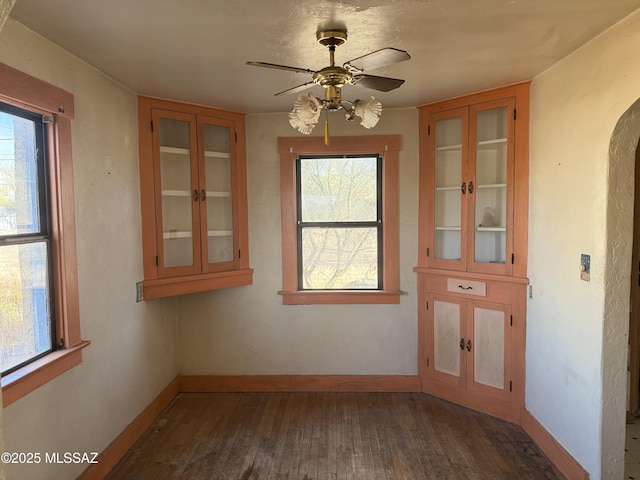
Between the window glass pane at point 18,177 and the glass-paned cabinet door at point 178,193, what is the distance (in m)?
1.12

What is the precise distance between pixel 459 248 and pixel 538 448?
4.93ft

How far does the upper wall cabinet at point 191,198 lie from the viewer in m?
3.10

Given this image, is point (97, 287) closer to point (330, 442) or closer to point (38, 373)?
point (38, 373)

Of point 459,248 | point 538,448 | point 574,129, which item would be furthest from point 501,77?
point 538,448

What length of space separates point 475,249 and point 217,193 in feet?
7.13

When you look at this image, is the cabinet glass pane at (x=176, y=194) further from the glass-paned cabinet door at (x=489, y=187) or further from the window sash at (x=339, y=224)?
the glass-paned cabinet door at (x=489, y=187)

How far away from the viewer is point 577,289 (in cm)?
235

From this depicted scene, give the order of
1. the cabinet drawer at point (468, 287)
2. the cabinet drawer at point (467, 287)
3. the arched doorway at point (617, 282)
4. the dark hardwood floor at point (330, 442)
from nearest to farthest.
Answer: the arched doorway at point (617, 282) < the dark hardwood floor at point (330, 442) < the cabinet drawer at point (468, 287) < the cabinet drawer at point (467, 287)

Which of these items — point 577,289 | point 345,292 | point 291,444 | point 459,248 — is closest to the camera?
point 577,289

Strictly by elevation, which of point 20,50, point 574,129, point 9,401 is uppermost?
point 20,50

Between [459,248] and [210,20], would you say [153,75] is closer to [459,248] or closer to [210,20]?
[210,20]

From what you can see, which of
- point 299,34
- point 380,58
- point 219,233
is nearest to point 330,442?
point 219,233

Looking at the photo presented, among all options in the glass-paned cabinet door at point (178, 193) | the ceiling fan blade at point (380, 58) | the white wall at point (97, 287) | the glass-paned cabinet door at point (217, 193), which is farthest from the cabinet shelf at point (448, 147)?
the white wall at point (97, 287)

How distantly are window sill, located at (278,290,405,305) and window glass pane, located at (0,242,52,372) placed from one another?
1.91 m
